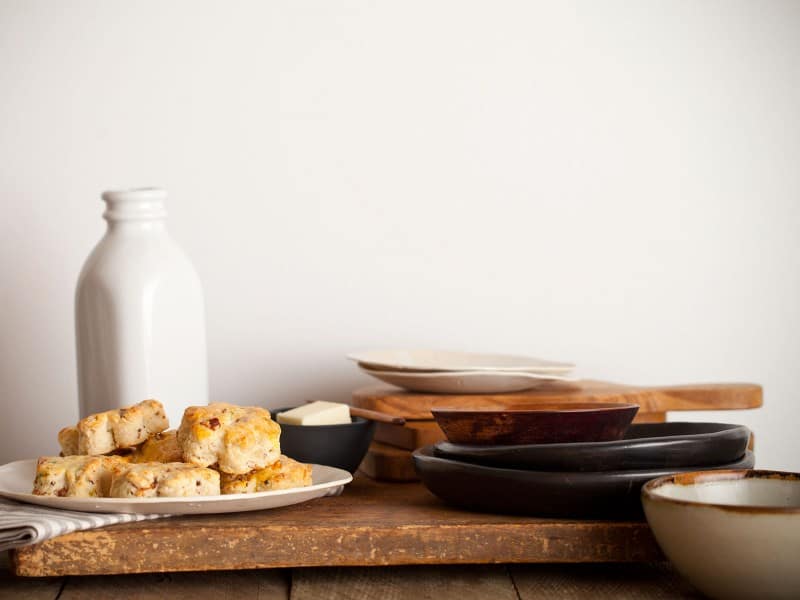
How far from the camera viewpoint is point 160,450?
1.00m

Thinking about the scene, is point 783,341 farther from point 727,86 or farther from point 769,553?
point 769,553

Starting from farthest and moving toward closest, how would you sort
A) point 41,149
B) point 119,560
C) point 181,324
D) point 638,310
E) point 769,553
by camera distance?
point 638,310 < point 41,149 < point 181,324 < point 119,560 < point 769,553

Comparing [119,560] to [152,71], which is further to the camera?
[152,71]

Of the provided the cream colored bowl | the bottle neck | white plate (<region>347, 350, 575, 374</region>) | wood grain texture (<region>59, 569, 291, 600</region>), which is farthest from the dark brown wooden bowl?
the bottle neck

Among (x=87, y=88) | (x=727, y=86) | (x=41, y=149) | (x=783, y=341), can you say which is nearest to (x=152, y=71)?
(x=87, y=88)

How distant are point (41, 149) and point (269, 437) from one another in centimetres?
82

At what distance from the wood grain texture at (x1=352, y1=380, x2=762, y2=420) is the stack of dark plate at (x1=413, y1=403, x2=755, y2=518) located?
251 millimetres

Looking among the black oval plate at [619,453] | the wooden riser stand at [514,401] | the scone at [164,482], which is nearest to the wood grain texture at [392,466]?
the wooden riser stand at [514,401]

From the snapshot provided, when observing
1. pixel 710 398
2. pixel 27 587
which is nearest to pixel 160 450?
pixel 27 587

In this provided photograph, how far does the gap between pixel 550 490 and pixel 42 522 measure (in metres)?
0.44

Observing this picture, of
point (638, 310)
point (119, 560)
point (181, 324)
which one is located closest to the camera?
point (119, 560)

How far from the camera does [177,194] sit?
5.20ft

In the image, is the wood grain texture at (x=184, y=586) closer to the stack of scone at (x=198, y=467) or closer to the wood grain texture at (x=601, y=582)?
the stack of scone at (x=198, y=467)

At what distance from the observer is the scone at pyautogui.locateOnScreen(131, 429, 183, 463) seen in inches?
38.9
